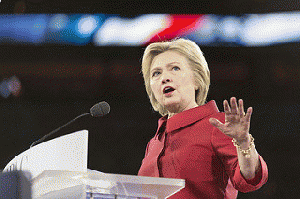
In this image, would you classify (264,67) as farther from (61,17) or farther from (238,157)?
(238,157)

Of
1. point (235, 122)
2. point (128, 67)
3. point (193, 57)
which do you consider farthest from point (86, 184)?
point (128, 67)

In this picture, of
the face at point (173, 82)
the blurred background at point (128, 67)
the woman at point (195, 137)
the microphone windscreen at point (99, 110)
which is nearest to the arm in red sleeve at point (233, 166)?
the woman at point (195, 137)

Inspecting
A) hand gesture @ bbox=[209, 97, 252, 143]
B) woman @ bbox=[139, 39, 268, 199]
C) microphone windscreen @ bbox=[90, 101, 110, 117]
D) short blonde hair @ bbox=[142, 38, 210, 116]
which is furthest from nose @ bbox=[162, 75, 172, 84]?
hand gesture @ bbox=[209, 97, 252, 143]

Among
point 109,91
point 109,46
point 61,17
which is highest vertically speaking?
point 61,17

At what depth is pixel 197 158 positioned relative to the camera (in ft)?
4.25

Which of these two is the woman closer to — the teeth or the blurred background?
the teeth

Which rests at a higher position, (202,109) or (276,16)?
(276,16)

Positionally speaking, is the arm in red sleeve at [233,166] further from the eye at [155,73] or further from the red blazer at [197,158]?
the eye at [155,73]

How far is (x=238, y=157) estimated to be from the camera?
113cm

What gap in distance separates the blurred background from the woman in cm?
222

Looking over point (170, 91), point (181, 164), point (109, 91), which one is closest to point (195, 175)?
point (181, 164)

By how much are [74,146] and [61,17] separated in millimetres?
3259

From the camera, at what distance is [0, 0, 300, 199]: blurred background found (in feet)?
12.5

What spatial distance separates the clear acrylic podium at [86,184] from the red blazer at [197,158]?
1.38 ft
